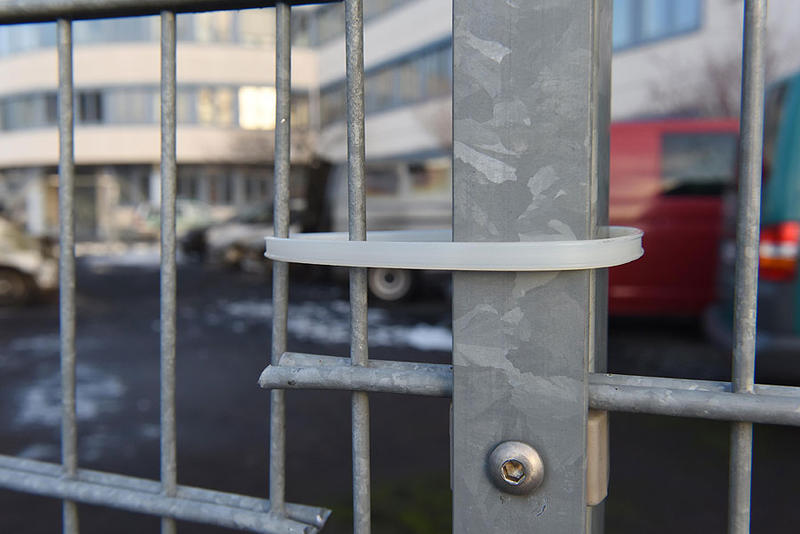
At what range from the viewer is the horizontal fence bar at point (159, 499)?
1.20 metres

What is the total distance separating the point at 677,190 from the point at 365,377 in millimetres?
5884

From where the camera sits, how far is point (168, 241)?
126 centimetres

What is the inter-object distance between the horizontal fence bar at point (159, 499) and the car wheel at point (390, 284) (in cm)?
811

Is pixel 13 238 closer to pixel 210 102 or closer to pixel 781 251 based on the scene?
pixel 781 251

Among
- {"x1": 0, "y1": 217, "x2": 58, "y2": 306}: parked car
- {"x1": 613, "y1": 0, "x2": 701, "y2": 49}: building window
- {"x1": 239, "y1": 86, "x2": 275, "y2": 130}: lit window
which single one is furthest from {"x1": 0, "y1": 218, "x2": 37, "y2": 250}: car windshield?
{"x1": 239, "y1": 86, "x2": 275, "y2": 130}: lit window

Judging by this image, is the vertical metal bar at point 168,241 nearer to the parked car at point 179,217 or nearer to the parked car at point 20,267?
the parked car at point 20,267

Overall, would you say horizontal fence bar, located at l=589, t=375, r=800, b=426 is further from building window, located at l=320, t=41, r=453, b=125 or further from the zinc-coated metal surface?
building window, located at l=320, t=41, r=453, b=125

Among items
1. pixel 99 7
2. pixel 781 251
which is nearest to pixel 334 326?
pixel 781 251

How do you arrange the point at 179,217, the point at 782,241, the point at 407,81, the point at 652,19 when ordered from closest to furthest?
the point at 782,241, the point at 652,19, the point at 179,217, the point at 407,81

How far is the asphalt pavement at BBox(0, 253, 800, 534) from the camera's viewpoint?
10.7ft

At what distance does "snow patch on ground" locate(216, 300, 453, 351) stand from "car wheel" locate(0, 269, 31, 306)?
7.84ft

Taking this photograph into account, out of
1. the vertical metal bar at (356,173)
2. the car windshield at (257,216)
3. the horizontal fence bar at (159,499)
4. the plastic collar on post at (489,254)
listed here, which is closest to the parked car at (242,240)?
the car windshield at (257,216)

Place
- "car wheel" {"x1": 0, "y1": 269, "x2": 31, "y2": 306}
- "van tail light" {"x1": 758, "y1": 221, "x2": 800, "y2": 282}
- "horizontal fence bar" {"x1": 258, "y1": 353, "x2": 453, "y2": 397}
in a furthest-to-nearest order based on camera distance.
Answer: "car wheel" {"x1": 0, "y1": 269, "x2": 31, "y2": 306}
"van tail light" {"x1": 758, "y1": 221, "x2": 800, "y2": 282}
"horizontal fence bar" {"x1": 258, "y1": 353, "x2": 453, "y2": 397}

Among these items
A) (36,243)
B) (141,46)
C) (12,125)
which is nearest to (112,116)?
(141,46)
